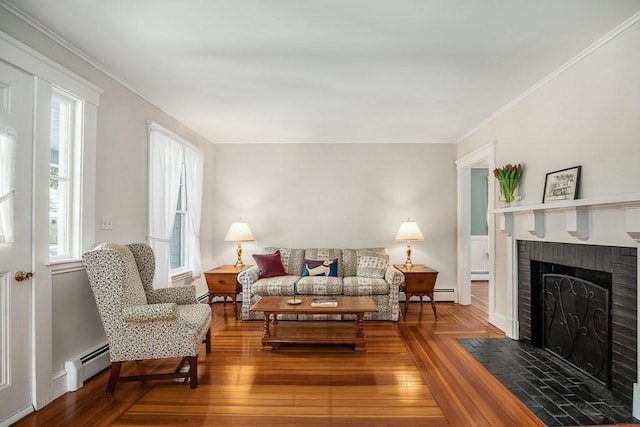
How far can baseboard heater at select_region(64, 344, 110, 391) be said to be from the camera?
8.53 ft

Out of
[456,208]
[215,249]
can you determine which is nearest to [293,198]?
[215,249]

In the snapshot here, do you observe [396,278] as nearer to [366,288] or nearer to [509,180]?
[366,288]

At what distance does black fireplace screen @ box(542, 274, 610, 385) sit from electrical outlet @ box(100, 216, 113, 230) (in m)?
3.93

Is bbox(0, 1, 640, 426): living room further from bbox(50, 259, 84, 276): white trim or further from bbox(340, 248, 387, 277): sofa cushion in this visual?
bbox(340, 248, 387, 277): sofa cushion

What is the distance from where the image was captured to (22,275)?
2.22 metres

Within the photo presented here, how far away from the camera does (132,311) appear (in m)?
2.49

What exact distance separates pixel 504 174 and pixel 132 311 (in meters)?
3.64

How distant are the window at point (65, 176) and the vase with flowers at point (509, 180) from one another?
3923mm

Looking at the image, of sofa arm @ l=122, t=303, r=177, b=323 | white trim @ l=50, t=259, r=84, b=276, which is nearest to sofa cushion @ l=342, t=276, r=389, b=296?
sofa arm @ l=122, t=303, r=177, b=323

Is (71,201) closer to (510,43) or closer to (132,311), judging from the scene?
(132,311)

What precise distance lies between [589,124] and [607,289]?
4.04 feet

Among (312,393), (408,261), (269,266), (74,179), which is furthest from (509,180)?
(74,179)

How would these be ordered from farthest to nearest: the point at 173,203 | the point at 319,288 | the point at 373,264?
the point at 373,264 → the point at 319,288 → the point at 173,203

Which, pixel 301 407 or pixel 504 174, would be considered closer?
pixel 301 407
